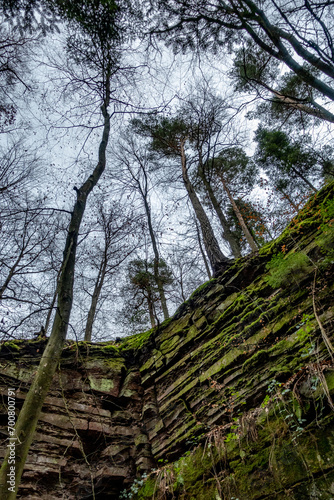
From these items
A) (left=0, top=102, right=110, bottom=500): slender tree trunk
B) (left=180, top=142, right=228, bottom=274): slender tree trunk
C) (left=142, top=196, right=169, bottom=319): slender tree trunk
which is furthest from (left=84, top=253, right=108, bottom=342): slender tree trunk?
(left=0, top=102, right=110, bottom=500): slender tree trunk

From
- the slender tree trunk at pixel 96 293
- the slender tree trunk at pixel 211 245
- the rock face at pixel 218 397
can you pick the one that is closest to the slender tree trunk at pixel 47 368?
the rock face at pixel 218 397

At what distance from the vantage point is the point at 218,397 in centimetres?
403

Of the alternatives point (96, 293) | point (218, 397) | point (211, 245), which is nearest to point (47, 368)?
point (218, 397)

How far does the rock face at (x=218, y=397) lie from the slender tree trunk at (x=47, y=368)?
0.98ft

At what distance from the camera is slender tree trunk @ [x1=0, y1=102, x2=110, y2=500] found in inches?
93.0

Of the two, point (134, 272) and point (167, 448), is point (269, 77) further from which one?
point (167, 448)

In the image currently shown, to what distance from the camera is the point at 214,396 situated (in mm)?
4109

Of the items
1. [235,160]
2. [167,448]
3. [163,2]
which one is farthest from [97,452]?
[235,160]

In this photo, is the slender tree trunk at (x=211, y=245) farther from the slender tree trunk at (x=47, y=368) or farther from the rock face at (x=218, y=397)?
the slender tree trunk at (x=47, y=368)

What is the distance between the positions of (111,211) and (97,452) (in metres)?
10.0

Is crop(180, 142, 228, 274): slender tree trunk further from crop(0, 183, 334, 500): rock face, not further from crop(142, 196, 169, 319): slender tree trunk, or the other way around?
crop(142, 196, 169, 319): slender tree trunk

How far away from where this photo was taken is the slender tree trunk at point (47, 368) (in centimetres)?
236

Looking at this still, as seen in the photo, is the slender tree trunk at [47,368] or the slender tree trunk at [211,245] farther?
the slender tree trunk at [211,245]

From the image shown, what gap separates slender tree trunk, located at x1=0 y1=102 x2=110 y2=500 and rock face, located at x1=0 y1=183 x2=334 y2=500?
0.98ft
